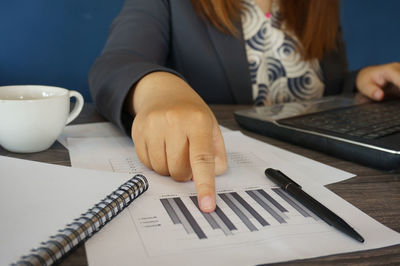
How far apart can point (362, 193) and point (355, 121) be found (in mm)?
201

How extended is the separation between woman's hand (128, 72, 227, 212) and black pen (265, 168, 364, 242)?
0.20ft

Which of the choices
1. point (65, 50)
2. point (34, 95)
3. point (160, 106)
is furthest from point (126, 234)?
point (65, 50)

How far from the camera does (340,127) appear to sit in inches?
20.2

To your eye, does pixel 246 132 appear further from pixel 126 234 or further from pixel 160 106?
pixel 126 234

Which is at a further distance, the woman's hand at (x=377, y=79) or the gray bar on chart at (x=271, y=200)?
the woman's hand at (x=377, y=79)

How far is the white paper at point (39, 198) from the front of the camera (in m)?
0.24

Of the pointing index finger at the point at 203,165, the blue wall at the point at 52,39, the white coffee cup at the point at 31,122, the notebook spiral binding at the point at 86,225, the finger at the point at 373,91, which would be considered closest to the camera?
the notebook spiral binding at the point at 86,225

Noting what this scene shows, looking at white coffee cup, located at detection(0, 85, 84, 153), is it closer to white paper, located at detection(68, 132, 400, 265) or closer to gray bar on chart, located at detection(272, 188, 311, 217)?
white paper, located at detection(68, 132, 400, 265)

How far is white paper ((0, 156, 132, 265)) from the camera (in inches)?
9.5

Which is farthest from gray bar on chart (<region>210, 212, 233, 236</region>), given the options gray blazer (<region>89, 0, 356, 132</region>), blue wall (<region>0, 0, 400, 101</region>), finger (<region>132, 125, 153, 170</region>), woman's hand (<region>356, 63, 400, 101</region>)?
blue wall (<region>0, 0, 400, 101</region>)

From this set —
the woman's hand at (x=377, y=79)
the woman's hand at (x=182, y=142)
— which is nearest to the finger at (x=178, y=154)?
the woman's hand at (x=182, y=142)

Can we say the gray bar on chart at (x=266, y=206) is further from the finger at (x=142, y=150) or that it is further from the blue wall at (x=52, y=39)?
the blue wall at (x=52, y=39)

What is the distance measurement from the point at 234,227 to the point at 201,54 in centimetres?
67

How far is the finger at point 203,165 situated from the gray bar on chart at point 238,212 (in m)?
0.02
